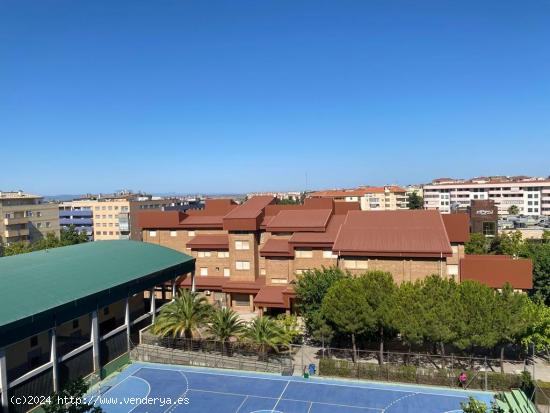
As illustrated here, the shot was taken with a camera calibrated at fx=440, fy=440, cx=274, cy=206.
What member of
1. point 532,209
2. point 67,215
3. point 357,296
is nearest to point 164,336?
point 357,296

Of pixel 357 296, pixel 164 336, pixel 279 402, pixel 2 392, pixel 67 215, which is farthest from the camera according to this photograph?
pixel 67 215

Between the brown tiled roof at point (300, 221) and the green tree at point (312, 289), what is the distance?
9283 millimetres

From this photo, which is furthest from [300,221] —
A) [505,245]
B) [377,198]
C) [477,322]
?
[377,198]

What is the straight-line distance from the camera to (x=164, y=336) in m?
36.9

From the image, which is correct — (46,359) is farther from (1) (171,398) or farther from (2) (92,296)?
(1) (171,398)

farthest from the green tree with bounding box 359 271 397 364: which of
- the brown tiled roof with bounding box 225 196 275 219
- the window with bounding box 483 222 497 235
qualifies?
the window with bounding box 483 222 497 235

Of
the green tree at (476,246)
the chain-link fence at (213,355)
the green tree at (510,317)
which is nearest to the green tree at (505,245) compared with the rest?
the green tree at (476,246)

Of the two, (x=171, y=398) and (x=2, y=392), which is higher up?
(x=2, y=392)

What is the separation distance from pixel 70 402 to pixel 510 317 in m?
26.9

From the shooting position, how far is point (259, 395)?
30141mm

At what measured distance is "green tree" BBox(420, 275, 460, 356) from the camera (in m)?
29.8

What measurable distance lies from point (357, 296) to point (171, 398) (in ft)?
48.5

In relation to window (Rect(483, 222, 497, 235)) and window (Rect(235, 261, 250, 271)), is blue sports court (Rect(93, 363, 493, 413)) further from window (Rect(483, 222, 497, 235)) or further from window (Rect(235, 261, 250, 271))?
window (Rect(483, 222, 497, 235))

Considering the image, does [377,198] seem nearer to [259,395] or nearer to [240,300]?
[240,300]
